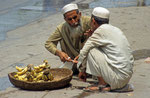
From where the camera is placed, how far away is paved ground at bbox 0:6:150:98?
4883mm

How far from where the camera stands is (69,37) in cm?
561

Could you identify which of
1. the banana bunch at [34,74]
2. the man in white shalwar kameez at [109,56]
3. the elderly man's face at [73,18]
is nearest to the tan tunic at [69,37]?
the elderly man's face at [73,18]

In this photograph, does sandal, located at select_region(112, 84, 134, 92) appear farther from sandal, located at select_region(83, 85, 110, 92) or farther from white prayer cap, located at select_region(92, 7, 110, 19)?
white prayer cap, located at select_region(92, 7, 110, 19)

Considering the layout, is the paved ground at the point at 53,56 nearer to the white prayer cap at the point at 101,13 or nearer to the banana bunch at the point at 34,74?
the banana bunch at the point at 34,74

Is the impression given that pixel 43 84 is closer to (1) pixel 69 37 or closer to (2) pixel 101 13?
(1) pixel 69 37

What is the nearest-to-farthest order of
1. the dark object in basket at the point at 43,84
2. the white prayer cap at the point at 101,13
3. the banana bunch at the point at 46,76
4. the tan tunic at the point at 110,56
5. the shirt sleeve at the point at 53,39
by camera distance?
the tan tunic at the point at 110,56 → the white prayer cap at the point at 101,13 → the dark object in basket at the point at 43,84 → the banana bunch at the point at 46,76 → the shirt sleeve at the point at 53,39

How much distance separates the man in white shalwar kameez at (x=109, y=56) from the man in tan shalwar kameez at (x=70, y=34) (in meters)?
0.59

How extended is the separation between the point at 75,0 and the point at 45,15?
2727 mm

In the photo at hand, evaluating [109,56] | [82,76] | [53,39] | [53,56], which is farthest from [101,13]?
[53,56]

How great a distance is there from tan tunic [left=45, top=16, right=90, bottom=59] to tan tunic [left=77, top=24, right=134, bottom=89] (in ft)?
2.45

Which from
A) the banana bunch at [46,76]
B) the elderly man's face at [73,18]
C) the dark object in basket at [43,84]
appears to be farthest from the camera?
the elderly man's face at [73,18]

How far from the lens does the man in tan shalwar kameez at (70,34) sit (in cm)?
533

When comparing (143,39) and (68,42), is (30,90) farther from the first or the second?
(143,39)

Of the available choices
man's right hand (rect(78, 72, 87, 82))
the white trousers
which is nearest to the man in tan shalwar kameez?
man's right hand (rect(78, 72, 87, 82))
